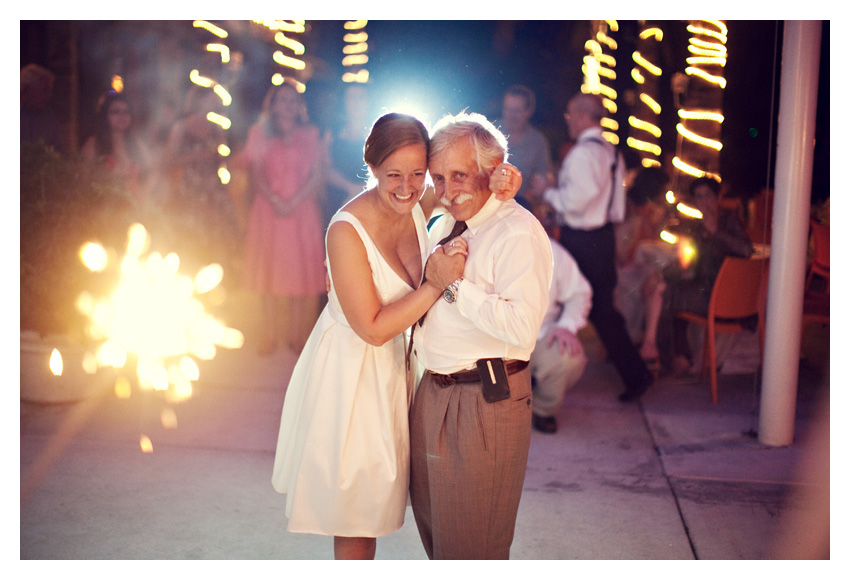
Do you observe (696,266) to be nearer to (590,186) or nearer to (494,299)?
(590,186)

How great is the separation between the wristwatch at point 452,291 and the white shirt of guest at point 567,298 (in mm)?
2095

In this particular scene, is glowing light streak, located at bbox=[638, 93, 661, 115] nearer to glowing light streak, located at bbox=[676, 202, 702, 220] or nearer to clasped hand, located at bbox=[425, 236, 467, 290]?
glowing light streak, located at bbox=[676, 202, 702, 220]

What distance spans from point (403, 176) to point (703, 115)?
5.65 metres

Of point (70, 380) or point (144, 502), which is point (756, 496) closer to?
point (144, 502)

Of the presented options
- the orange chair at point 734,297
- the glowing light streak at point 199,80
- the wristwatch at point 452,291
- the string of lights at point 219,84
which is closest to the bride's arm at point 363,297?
the wristwatch at point 452,291

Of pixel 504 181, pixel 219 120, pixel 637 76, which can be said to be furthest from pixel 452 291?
pixel 637 76

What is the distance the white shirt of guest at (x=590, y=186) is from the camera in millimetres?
4492

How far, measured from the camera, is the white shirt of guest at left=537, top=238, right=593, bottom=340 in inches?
159

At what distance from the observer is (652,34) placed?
313 inches

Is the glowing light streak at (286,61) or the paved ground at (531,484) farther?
the glowing light streak at (286,61)

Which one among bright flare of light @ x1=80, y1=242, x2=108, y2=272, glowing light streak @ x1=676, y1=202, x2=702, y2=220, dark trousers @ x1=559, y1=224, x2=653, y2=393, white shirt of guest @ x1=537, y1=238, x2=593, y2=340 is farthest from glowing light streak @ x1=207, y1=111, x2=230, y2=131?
glowing light streak @ x1=676, y1=202, x2=702, y2=220

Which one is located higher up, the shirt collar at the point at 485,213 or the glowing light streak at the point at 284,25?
the glowing light streak at the point at 284,25

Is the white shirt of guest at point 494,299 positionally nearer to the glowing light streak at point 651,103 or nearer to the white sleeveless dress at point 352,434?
the white sleeveless dress at point 352,434

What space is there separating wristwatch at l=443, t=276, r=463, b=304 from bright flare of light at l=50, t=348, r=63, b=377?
2906mm
